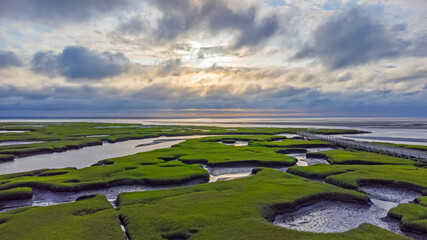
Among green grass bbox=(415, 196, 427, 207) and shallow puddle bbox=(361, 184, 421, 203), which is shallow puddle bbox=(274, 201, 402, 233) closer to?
green grass bbox=(415, 196, 427, 207)

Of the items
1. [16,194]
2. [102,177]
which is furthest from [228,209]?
[16,194]

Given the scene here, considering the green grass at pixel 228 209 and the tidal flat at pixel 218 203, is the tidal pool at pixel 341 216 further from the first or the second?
the green grass at pixel 228 209

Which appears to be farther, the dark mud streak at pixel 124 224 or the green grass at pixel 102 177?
the green grass at pixel 102 177

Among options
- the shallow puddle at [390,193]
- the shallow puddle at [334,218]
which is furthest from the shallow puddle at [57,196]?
the shallow puddle at [390,193]

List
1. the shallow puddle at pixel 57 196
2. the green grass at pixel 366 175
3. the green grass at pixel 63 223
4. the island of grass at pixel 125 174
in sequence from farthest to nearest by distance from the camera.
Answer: the island of grass at pixel 125 174
the green grass at pixel 366 175
the shallow puddle at pixel 57 196
the green grass at pixel 63 223

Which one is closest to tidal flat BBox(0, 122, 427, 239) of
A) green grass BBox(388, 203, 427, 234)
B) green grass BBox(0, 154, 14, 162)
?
green grass BBox(388, 203, 427, 234)

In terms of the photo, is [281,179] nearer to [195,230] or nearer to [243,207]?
[243,207]

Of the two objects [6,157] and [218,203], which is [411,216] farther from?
[6,157]
